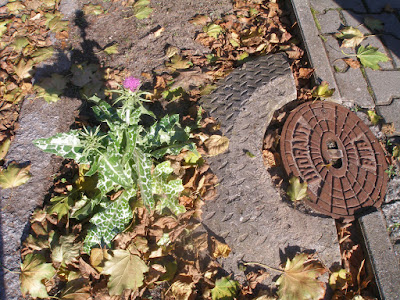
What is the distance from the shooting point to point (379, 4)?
355cm

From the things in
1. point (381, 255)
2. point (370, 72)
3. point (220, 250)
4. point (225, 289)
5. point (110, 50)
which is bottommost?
point (381, 255)

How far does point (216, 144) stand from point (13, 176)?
139 cm

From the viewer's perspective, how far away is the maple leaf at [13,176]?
220 centimetres

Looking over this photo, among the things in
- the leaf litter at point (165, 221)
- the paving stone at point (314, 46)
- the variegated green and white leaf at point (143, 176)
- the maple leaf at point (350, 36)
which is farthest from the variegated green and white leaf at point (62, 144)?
the maple leaf at point (350, 36)

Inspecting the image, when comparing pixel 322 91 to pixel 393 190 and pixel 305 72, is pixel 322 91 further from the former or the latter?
pixel 393 190

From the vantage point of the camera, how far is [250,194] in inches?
87.9

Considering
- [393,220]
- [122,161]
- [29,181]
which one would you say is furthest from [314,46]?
[29,181]

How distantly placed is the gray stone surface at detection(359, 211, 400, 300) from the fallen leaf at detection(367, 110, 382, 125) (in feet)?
2.69

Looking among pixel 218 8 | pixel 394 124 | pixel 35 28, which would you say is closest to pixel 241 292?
pixel 394 124

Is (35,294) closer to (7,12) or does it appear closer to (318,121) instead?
(318,121)

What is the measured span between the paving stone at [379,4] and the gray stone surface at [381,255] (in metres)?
2.36

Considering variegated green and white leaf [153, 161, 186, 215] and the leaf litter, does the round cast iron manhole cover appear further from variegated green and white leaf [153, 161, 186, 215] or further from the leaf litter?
variegated green and white leaf [153, 161, 186, 215]

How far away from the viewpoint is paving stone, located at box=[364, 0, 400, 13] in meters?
3.50

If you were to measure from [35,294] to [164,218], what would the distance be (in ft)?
2.69
